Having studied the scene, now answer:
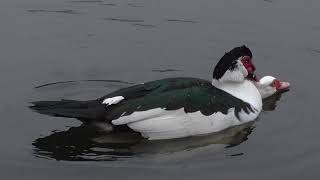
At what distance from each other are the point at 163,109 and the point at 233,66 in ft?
4.33

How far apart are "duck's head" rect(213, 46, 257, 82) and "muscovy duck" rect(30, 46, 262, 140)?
0.20 meters

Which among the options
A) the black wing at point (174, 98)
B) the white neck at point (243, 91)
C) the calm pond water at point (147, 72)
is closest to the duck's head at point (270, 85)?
the calm pond water at point (147, 72)

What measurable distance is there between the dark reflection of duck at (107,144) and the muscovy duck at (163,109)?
0.10 meters

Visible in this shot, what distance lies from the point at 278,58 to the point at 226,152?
124 inches

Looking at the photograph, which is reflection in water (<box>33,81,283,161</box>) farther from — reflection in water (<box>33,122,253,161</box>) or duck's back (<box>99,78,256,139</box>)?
duck's back (<box>99,78,256,139</box>)

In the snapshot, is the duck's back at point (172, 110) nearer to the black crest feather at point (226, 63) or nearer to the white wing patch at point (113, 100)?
the white wing patch at point (113, 100)

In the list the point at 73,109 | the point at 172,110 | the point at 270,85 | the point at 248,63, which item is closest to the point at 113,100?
the point at 73,109

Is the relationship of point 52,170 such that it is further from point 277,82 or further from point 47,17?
point 47,17

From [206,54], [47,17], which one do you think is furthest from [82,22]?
[206,54]

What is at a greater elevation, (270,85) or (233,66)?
(233,66)

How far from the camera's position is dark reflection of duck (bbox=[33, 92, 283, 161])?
8.32 meters

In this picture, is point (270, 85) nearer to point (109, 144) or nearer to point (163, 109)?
point (163, 109)

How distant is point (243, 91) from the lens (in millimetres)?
9461

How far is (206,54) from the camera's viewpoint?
37.1 feet
